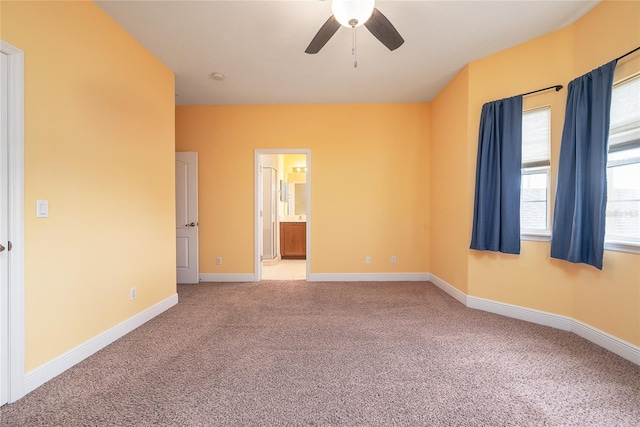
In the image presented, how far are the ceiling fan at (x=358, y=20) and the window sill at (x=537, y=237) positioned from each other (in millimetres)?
2298

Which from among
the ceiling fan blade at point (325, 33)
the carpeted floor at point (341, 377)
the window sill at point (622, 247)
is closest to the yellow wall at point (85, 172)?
the carpeted floor at point (341, 377)

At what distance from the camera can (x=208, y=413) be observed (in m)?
1.47

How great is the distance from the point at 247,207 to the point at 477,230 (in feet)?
10.7

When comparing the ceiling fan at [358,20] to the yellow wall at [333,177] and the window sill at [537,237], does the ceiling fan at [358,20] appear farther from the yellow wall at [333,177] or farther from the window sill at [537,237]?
the window sill at [537,237]

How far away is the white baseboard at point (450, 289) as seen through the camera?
318 cm

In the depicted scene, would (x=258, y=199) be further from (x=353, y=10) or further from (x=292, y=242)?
(x=353, y=10)

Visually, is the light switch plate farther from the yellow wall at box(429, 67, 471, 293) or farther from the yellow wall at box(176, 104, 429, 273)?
the yellow wall at box(429, 67, 471, 293)

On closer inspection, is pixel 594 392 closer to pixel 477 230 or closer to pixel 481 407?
pixel 481 407

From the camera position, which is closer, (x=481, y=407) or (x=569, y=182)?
(x=481, y=407)

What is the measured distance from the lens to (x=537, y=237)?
8.64ft

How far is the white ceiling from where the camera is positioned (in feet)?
7.14

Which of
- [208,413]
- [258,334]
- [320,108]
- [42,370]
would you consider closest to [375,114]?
[320,108]

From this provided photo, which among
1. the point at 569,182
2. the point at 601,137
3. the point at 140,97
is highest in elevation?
the point at 140,97

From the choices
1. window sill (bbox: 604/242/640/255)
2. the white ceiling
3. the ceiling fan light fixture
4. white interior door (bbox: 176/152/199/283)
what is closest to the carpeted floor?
window sill (bbox: 604/242/640/255)
